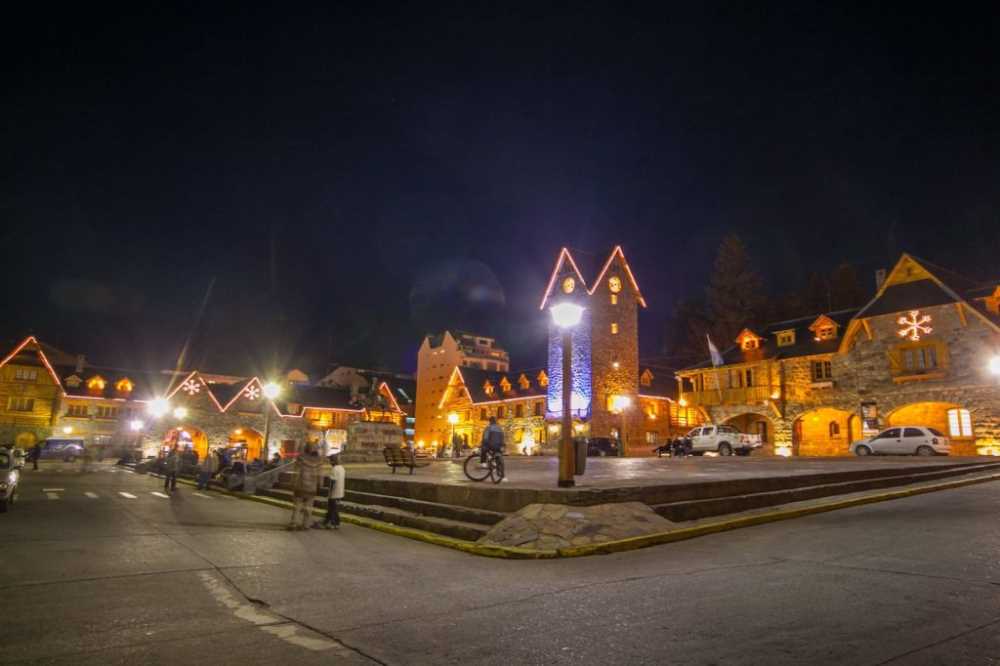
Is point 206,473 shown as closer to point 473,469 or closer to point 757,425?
point 473,469

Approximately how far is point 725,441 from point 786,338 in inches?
429

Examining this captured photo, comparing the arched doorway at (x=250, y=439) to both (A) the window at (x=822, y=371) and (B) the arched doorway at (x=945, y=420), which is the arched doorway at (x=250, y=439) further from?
(B) the arched doorway at (x=945, y=420)

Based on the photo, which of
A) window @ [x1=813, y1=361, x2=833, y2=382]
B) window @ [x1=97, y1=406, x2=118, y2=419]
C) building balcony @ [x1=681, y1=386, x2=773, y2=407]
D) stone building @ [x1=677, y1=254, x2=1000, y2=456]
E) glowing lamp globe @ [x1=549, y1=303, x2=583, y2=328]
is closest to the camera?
glowing lamp globe @ [x1=549, y1=303, x2=583, y2=328]

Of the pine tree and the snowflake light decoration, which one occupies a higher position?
the pine tree

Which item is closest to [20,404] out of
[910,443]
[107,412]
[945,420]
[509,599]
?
[107,412]

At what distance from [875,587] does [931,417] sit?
111 ft

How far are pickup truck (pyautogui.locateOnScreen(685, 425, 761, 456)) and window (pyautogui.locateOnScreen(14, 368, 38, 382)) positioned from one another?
171ft

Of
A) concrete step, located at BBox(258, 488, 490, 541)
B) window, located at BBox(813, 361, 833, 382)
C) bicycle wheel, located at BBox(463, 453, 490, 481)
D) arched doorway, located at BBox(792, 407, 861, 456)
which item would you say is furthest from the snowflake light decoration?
concrete step, located at BBox(258, 488, 490, 541)

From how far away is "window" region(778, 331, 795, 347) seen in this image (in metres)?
40.9

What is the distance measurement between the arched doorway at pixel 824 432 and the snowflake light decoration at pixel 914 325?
19.1 ft

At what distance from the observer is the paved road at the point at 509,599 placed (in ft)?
15.3

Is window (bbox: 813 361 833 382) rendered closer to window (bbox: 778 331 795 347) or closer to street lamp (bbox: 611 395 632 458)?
window (bbox: 778 331 795 347)

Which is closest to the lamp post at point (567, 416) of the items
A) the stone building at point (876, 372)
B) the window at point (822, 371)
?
the stone building at point (876, 372)

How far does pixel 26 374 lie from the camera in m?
51.6
